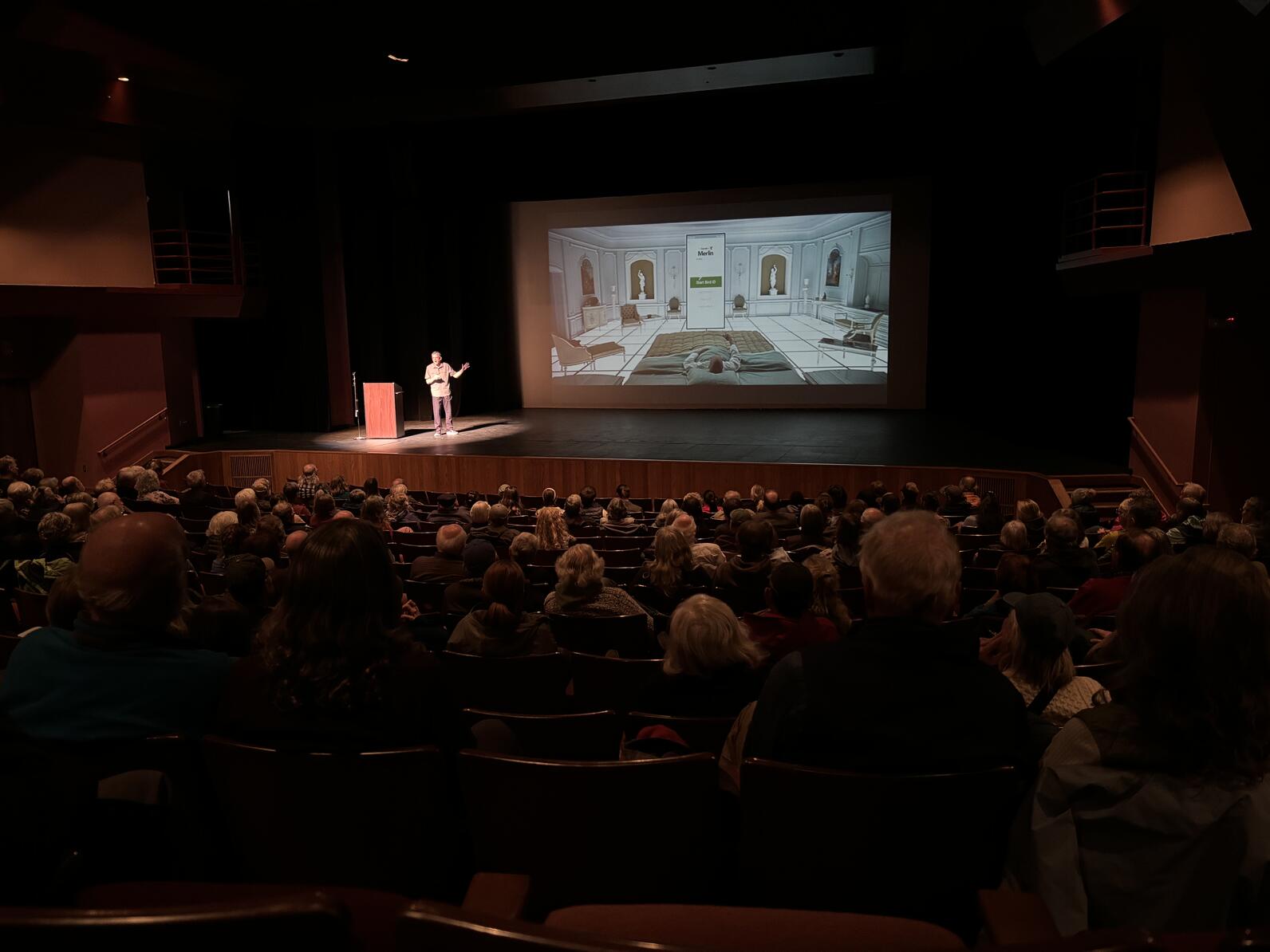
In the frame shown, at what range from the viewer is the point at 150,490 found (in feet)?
27.8

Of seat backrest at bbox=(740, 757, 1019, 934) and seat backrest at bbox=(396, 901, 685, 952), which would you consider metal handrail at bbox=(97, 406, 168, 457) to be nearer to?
seat backrest at bbox=(740, 757, 1019, 934)

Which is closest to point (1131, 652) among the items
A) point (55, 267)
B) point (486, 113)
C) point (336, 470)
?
point (336, 470)

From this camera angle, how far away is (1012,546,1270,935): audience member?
141 cm

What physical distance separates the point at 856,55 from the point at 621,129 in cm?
413

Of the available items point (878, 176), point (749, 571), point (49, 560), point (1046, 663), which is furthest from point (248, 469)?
point (1046, 663)

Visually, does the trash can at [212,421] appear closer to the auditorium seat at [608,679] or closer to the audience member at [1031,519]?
the audience member at [1031,519]

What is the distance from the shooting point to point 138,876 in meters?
1.64

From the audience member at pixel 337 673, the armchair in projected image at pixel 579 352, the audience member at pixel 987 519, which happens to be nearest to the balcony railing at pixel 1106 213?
the audience member at pixel 987 519

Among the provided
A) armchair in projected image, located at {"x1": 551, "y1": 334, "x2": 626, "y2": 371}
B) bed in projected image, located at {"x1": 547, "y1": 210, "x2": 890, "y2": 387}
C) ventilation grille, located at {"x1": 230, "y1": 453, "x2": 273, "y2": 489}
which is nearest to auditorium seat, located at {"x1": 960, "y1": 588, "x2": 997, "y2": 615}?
bed in projected image, located at {"x1": 547, "y1": 210, "x2": 890, "y2": 387}

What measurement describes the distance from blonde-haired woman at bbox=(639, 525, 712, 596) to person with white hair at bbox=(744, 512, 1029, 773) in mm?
2648

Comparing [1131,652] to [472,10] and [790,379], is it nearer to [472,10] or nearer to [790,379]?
[472,10]

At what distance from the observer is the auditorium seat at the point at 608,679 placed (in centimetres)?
318

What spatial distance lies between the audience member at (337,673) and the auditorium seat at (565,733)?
573 mm

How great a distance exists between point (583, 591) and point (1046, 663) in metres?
2.07
